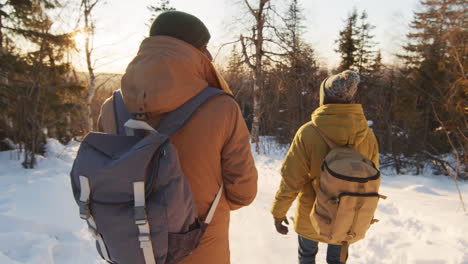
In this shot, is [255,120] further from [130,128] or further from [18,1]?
[130,128]

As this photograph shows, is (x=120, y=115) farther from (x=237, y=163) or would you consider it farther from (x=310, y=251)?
(x=310, y=251)

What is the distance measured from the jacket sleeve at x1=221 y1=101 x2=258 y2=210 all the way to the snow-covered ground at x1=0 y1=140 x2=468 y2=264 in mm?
1797

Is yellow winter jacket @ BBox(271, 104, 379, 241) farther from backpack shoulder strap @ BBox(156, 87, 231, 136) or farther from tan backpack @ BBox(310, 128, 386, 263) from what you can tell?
backpack shoulder strap @ BBox(156, 87, 231, 136)

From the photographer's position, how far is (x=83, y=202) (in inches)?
38.6

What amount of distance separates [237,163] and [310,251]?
4.16 ft

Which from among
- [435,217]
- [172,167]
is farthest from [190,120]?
[435,217]

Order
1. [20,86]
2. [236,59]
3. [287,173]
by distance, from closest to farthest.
A: 1. [287,173]
2. [20,86]
3. [236,59]

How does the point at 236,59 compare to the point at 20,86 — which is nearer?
the point at 20,86

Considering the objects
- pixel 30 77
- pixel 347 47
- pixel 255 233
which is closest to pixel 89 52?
pixel 30 77

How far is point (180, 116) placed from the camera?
1.09 m

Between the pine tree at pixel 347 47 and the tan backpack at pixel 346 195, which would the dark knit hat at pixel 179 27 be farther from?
the pine tree at pixel 347 47

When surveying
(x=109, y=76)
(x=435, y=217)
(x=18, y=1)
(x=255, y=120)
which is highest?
(x=18, y=1)

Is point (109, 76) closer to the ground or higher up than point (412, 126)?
higher up

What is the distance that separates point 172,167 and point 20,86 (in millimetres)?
7729
